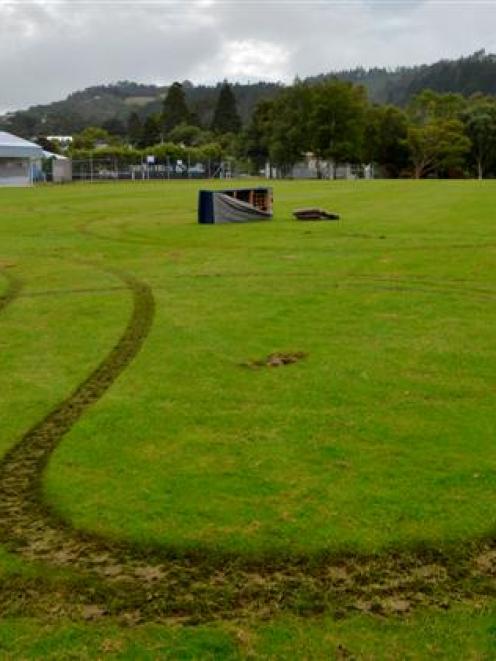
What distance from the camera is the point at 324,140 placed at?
110 m

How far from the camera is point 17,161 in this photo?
103 meters

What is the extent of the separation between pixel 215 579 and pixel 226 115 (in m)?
179

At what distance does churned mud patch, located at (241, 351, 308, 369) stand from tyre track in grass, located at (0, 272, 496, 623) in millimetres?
4903

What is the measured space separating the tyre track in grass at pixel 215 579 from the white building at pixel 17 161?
96964 mm

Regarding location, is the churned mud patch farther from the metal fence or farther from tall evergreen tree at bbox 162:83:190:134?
tall evergreen tree at bbox 162:83:190:134

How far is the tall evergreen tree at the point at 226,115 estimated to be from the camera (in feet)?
584

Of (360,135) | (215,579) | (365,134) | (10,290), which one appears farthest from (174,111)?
(215,579)

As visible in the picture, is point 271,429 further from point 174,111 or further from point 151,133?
point 174,111

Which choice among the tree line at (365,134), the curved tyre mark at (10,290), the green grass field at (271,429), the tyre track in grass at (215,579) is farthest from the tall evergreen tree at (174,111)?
the tyre track in grass at (215,579)

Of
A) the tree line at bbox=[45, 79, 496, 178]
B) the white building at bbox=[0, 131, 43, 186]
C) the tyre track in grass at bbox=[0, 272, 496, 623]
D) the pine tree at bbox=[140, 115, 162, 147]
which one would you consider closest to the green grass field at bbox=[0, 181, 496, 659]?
the tyre track in grass at bbox=[0, 272, 496, 623]

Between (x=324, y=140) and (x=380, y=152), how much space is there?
43.7 feet

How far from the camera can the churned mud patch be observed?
11820 mm

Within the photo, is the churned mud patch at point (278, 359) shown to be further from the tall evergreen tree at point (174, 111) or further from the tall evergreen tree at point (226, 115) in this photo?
the tall evergreen tree at point (174, 111)

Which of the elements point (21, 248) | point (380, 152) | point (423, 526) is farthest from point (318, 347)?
point (380, 152)
